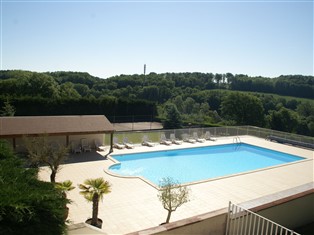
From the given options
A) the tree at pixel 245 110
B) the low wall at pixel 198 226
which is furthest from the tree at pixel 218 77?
the low wall at pixel 198 226

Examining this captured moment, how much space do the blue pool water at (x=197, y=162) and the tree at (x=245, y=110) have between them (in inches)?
949

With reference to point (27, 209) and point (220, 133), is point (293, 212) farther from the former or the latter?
point (220, 133)

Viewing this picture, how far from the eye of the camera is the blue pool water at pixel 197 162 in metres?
16.5

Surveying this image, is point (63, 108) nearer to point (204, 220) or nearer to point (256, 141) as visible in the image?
point (256, 141)

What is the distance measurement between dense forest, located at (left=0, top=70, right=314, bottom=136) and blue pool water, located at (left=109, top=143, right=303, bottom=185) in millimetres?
10807

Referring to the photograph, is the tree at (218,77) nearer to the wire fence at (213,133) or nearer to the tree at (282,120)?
the tree at (282,120)

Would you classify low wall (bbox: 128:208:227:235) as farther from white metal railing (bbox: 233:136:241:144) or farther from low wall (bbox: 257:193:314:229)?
white metal railing (bbox: 233:136:241:144)

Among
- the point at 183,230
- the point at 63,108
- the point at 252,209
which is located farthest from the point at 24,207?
the point at 63,108

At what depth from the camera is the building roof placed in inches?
631

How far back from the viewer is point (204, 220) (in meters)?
5.87

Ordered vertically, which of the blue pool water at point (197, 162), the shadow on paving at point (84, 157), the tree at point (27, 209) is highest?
the tree at point (27, 209)

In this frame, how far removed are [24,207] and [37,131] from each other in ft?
44.6

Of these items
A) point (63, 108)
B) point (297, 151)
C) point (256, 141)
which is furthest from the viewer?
point (63, 108)

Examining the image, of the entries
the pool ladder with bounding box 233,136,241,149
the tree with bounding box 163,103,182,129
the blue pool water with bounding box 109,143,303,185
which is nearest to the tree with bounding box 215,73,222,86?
A: the tree with bounding box 163,103,182,129
